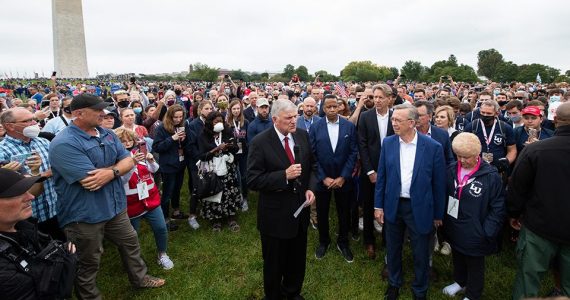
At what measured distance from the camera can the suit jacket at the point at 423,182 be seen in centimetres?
346

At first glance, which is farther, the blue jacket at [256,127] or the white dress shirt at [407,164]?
the blue jacket at [256,127]

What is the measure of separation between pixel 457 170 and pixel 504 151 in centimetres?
182

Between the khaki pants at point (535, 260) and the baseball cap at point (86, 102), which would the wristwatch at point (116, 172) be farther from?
the khaki pants at point (535, 260)

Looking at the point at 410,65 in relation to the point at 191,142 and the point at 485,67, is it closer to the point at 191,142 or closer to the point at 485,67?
the point at 485,67

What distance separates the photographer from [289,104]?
333cm

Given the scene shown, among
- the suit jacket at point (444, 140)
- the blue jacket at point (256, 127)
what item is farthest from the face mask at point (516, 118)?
the blue jacket at point (256, 127)

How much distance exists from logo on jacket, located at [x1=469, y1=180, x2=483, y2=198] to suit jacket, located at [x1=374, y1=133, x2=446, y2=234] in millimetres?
260

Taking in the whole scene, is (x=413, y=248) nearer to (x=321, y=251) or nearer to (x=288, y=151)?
(x=321, y=251)

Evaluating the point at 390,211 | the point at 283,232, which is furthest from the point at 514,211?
the point at 283,232

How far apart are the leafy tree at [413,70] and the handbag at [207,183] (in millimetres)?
66992

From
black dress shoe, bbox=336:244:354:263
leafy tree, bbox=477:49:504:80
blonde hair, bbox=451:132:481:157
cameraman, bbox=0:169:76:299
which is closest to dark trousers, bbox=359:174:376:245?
black dress shoe, bbox=336:244:354:263

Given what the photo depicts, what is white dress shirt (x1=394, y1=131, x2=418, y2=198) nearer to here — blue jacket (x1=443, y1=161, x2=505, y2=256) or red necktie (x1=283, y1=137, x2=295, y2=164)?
blue jacket (x1=443, y1=161, x2=505, y2=256)

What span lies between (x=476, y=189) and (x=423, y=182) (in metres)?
0.56

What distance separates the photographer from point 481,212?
3.46 metres
